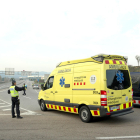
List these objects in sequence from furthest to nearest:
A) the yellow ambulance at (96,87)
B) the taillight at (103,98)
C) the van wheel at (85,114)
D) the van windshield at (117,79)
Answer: the van wheel at (85,114), the van windshield at (117,79), the yellow ambulance at (96,87), the taillight at (103,98)

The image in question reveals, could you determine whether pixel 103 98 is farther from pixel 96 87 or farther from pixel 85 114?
pixel 85 114

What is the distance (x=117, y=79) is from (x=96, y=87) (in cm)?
93

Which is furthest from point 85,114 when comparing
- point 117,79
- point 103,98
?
point 117,79

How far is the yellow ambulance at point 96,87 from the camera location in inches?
239

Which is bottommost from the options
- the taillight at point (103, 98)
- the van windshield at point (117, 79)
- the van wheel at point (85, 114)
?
the van wheel at point (85, 114)

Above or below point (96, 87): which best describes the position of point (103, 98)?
below

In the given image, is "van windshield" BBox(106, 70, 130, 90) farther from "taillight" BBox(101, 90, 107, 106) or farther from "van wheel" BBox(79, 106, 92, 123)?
"van wheel" BBox(79, 106, 92, 123)

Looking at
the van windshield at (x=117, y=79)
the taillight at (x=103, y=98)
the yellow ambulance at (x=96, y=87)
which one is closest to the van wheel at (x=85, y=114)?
the yellow ambulance at (x=96, y=87)

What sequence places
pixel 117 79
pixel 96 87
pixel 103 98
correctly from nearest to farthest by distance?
1. pixel 103 98
2. pixel 96 87
3. pixel 117 79

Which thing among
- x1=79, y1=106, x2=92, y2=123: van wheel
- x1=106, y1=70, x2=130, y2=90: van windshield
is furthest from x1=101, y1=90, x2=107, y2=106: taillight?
x1=79, y1=106, x2=92, y2=123: van wheel

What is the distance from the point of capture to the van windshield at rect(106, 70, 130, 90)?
6.19 meters

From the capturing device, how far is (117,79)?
254 inches

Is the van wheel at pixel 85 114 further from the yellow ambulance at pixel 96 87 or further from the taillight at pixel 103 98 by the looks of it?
the taillight at pixel 103 98

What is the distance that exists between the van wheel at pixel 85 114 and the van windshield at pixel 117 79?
1.29m
